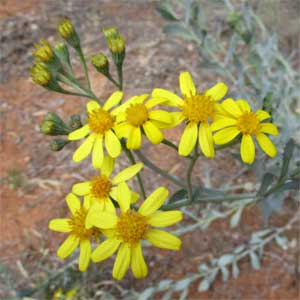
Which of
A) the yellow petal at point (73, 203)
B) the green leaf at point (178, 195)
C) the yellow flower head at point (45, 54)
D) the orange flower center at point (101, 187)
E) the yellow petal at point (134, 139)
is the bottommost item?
the green leaf at point (178, 195)

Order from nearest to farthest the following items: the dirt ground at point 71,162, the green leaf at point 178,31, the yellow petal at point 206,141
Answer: the yellow petal at point 206,141 < the dirt ground at point 71,162 < the green leaf at point 178,31

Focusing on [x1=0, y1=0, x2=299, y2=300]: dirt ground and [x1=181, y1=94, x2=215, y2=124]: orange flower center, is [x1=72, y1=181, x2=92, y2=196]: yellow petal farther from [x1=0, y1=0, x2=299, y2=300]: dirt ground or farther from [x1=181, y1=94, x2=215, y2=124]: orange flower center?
[x1=0, y1=0, x2=299, y2=300]: dirt ground

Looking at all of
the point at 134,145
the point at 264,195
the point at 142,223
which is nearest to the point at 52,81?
the point at 134,145

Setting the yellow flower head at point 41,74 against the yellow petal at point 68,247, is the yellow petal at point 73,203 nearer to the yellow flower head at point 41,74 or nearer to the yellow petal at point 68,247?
the yellow petal at point 68,247

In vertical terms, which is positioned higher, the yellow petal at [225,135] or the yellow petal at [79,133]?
the yellow petal at [79,133]

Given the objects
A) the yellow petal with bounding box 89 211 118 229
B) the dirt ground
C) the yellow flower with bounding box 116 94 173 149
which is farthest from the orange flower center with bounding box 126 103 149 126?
the dirt ground

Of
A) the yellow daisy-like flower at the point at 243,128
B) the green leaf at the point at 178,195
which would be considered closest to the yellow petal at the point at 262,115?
the yellow daisy-like flower at the point at 243,128
